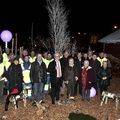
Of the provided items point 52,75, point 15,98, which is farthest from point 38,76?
point 15,98

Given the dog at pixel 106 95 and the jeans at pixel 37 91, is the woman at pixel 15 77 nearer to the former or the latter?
the jeans at pixel 37 91

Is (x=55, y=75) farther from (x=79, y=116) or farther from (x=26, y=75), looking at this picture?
(x=79, y=116)

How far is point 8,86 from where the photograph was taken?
1412cm

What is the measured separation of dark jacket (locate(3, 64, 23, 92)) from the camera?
1390 centimetres

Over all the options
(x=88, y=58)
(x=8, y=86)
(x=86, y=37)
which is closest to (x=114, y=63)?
(x=88, y=58)

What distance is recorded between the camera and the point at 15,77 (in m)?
13.9

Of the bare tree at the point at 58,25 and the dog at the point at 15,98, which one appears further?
the bare tree at the point at 58,25

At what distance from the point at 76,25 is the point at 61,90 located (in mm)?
34082

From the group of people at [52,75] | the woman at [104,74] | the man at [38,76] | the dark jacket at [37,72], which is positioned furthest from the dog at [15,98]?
the woman at [104,74]

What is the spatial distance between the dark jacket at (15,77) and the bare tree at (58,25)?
75.3ft

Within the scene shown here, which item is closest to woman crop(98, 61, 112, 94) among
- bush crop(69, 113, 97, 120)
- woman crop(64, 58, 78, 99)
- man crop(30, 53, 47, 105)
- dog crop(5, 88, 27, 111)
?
woman crop(64, 58, 78, 99)

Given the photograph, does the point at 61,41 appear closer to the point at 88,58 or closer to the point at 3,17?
the point at 3,17

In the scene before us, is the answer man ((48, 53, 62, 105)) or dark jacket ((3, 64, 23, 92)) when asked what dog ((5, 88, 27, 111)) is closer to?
dark jacket ((3, 64, 23, 92))

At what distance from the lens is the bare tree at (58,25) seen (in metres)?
37.2
